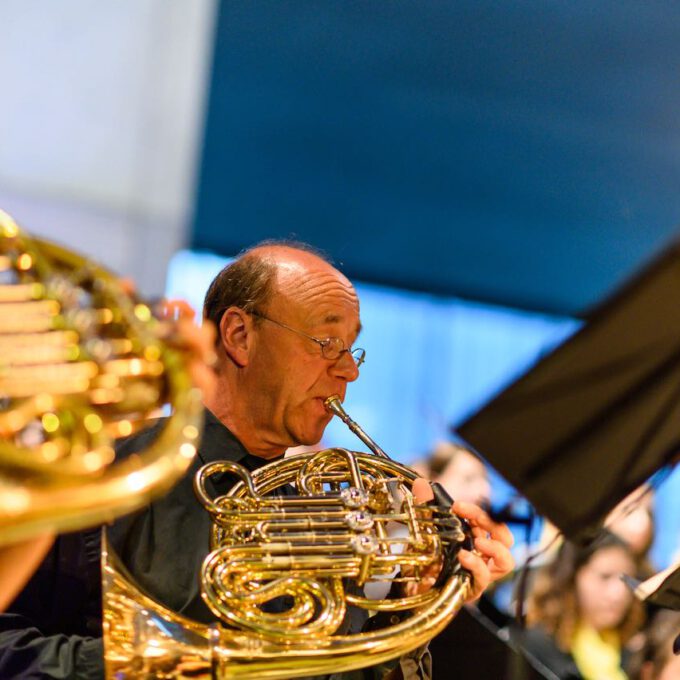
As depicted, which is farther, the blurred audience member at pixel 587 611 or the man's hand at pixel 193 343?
the blurred audience member at pixel 587 611

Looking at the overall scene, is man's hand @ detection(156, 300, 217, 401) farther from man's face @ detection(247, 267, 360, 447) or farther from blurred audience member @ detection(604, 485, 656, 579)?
blurred audience member @ detection(604, 485, 656, 579)

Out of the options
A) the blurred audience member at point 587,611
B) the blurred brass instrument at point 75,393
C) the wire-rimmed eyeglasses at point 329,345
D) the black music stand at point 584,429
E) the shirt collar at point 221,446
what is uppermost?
the blurred brass instrument at point 75,393

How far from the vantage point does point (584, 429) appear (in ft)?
4.61

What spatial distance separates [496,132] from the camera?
4969mm

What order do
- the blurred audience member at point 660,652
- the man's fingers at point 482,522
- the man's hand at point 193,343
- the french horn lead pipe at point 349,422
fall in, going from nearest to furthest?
the man's hand at point 193,343 < the man's fingers at point 482,522 < the french horn lead pipe at point 349,422 < the blurred audience member at point 660,652

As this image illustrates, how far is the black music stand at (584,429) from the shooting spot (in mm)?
1379

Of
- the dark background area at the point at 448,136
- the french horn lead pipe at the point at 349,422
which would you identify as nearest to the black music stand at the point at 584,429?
the french horn lead pipe at the point at 349,422

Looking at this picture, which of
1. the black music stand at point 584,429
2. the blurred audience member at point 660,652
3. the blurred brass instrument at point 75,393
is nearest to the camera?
the blurred brass instrument at point 75,393

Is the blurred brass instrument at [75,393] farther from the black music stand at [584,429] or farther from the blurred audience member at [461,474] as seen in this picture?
the blurred audience member at [461,474]

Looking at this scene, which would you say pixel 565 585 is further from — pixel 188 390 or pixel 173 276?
pixel 173 276

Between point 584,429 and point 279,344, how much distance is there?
85cm

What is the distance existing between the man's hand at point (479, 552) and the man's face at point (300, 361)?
33 centimetres

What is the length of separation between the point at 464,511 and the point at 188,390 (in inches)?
33.3

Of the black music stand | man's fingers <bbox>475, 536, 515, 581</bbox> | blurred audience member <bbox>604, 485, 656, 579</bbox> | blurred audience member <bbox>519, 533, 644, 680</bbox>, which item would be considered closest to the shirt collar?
man's fingers <bbox>475, 536, 515, 581</bbox>
